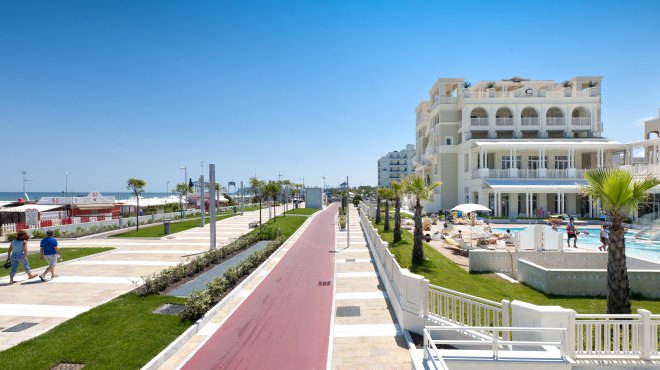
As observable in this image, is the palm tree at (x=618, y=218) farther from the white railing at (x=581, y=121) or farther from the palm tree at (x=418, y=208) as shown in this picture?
the white railing at (x=581, y=121)

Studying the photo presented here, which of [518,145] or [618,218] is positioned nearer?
[618,218]

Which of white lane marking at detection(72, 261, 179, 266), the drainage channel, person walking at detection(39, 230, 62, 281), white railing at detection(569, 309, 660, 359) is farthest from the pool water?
person walking at detection(39, 230, 62, 281)

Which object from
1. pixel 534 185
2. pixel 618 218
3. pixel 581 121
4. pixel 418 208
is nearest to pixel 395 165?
pixel 581 121

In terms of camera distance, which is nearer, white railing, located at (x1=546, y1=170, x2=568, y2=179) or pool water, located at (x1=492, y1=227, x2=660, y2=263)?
pool water, located at (x1=492, y1=227, x2=660, y2=263)

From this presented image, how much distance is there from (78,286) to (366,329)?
9964 millimetres

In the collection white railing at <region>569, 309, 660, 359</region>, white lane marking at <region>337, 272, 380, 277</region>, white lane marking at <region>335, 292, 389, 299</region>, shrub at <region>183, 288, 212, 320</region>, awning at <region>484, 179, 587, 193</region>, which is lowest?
white lane marking at <region>337, 272, 380, 277</region>

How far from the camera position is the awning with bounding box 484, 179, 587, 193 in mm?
29828

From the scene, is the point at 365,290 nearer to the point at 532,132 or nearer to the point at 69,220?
the point at 69,220

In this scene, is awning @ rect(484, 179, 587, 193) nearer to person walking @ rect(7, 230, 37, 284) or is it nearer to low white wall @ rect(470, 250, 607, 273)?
low white wall @ rect(470, 250, 607, 273)

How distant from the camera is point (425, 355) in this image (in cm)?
479

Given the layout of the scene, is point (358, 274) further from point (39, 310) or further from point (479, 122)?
point (479, 122)

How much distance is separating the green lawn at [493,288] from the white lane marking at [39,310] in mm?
9948

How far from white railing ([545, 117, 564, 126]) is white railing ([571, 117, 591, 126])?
4.55 feet

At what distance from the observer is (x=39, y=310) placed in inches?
322
